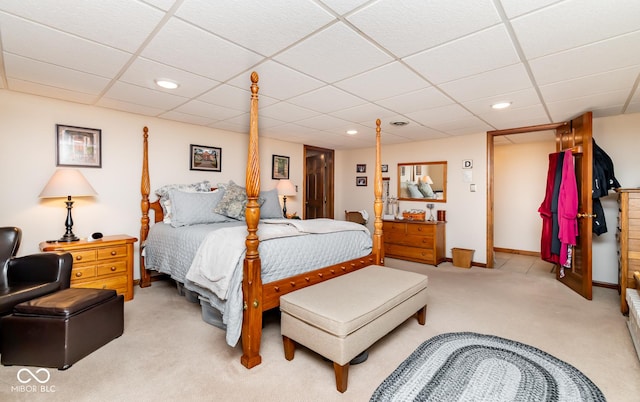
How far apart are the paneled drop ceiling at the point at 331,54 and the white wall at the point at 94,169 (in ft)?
0.71

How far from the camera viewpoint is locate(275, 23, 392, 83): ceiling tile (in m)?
1.92

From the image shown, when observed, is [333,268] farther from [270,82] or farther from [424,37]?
[424,37]

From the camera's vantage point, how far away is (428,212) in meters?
5.54

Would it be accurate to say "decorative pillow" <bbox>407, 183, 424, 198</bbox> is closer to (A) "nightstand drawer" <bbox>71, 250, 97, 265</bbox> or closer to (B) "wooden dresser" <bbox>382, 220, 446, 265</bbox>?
(B) "wooden dresser" <bbox>382, 220, 446, 265</bbox>

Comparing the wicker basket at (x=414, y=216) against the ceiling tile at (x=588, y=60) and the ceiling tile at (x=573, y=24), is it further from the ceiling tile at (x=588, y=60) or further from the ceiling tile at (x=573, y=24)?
the ceiling tile at (x=573, y=24)

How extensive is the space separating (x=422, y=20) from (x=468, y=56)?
65 cm

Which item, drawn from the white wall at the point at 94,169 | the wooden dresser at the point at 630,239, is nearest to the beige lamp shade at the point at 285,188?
the white wall at the point at 94,169

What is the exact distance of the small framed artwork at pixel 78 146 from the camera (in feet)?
10.8

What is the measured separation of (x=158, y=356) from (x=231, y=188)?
91.8 inches

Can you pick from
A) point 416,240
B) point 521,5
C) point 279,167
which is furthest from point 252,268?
point 416,240

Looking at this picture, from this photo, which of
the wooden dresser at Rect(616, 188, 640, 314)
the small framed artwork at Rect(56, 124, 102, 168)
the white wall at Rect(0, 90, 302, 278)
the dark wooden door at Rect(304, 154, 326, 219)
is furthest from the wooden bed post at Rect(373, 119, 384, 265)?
the dark wooden door at Rect(304, 154, 326, 219)

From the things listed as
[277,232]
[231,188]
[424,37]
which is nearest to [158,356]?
[277,232]

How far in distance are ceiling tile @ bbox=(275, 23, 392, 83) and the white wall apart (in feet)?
8.58

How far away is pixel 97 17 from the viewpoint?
1716 mm
